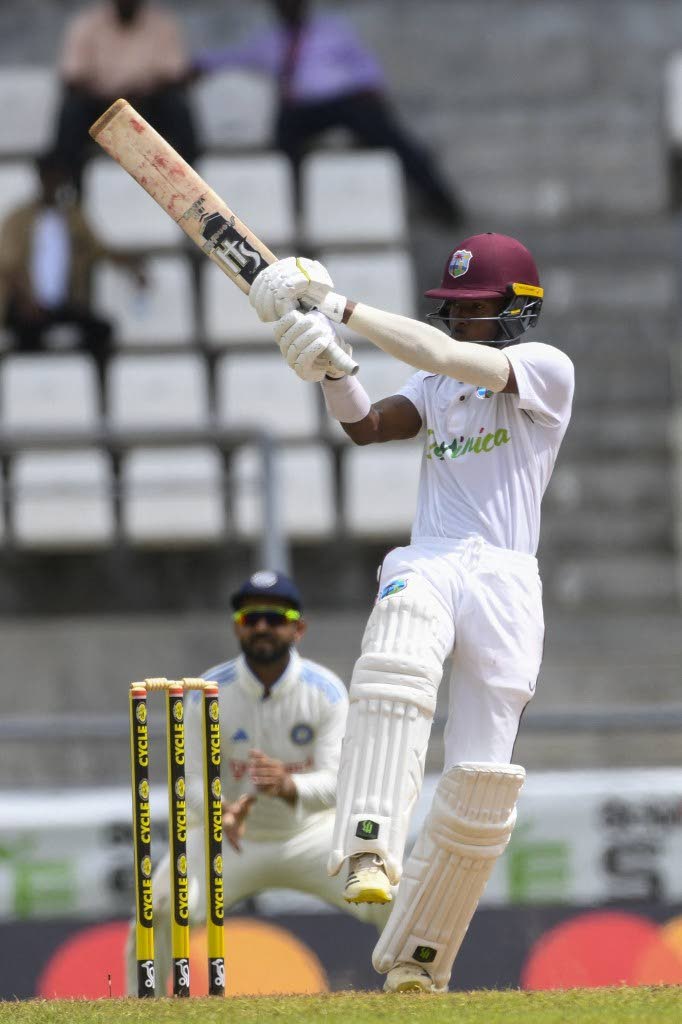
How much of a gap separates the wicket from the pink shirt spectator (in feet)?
20.2

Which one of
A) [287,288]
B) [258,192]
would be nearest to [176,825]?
[287,288]

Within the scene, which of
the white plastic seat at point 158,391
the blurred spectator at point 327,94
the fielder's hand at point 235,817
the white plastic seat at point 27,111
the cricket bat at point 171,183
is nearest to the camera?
the cricket bat at point 171,183

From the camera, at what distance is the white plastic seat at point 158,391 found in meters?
8.78

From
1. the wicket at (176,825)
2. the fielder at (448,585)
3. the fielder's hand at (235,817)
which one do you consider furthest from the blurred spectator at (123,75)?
the wicket at (176,825)

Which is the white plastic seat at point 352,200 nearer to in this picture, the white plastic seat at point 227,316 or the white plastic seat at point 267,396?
the white plastic seat at point 227,316

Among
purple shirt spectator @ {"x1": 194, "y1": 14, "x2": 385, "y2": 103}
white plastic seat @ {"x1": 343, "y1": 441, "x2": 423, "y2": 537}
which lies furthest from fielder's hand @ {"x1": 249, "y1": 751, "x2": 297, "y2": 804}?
purple shirt spectator @ {"x1": 194, "y1": 14, "x2": 385, "y2": 103}

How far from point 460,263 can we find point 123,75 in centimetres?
581

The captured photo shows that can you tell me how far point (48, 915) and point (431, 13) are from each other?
6482 mm

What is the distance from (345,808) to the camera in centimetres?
395

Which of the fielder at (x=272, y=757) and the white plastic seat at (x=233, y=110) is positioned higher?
the white plastic seat at (x=233, y=110)

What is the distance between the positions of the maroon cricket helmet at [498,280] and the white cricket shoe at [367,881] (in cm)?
129

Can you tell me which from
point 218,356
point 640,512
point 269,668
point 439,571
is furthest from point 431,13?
point 439,571

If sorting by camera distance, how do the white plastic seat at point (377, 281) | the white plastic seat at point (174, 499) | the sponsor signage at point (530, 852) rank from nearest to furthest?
the sponsor signage at point (530, 852)
the white plastic seat at point (174, 499)
the white plastic seat at point (377, 281)

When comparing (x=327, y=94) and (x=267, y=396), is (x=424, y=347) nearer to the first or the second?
(x=267, y=396)
